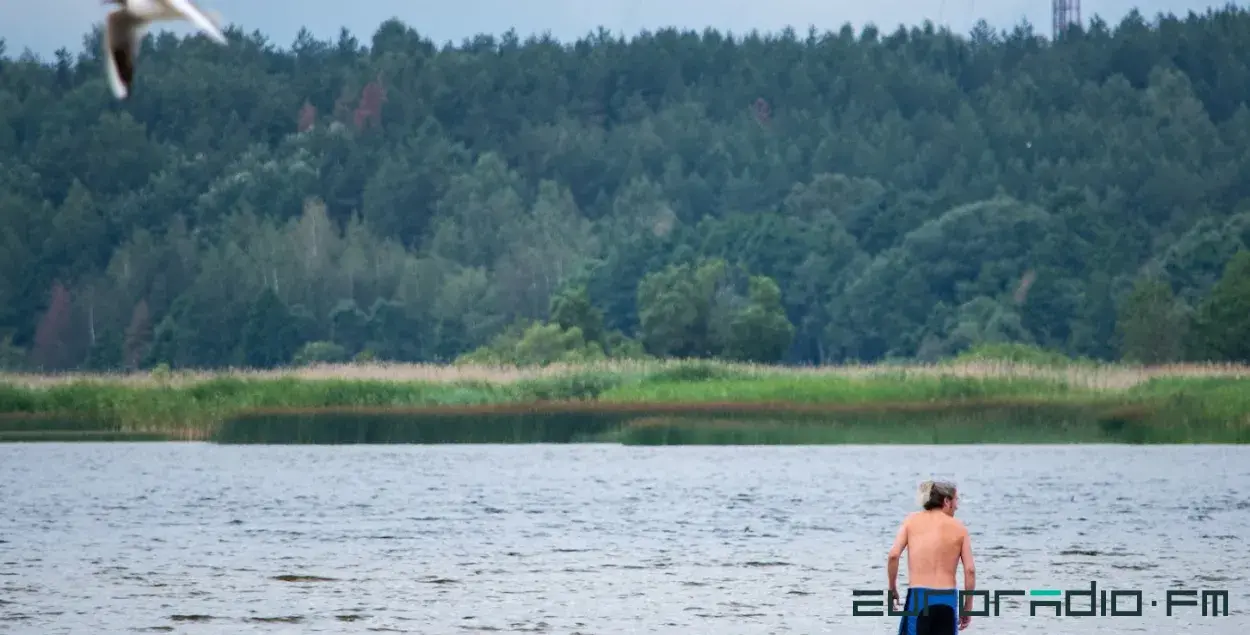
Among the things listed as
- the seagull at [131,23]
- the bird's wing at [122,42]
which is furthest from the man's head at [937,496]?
the bird's wing at [122,42]

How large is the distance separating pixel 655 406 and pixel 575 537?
21612 mm

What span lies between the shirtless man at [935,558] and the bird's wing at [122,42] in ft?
24.4

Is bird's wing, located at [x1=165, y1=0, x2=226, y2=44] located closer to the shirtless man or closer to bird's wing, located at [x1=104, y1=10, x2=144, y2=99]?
bird's wing, located at [x1=104, y1=10, x2=144, y2=99]

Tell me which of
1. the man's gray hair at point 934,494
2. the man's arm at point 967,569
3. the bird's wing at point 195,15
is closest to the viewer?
the bird's wing at point 195,15

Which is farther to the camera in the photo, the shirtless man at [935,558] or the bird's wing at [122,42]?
the shirtless man at [935,558]

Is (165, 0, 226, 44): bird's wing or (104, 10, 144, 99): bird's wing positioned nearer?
(165, 0, 226, 44): bird's wing

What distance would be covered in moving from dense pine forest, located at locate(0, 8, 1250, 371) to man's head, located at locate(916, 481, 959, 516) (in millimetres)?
59908

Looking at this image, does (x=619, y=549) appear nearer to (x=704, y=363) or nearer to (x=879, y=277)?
(x=704, y=363)

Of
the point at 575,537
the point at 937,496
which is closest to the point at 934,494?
the point at 937,496

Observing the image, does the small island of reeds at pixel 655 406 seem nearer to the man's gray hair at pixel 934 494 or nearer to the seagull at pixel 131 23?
the man's gray hair at pixel 934 494

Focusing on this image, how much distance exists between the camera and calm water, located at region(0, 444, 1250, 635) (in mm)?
19922

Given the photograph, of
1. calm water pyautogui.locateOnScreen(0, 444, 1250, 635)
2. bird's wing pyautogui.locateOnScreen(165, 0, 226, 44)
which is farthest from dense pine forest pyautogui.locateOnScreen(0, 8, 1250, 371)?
bird's wing pyautogui.locateOnScreen(165, 0, 226, 44)

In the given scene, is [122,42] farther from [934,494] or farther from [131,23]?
[934,494]

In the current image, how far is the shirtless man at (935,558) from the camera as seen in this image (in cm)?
1405
